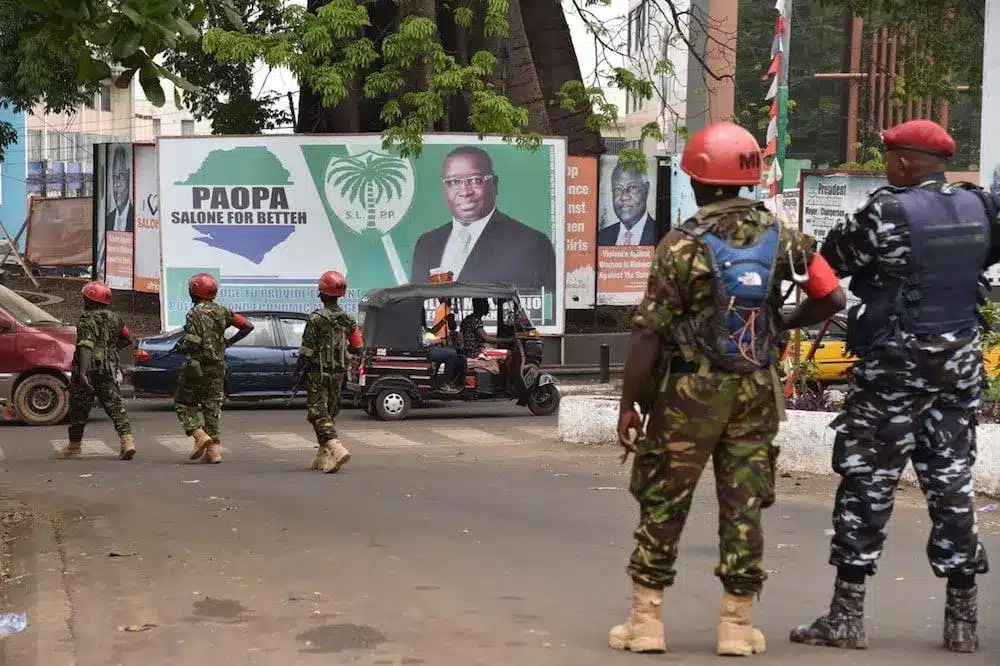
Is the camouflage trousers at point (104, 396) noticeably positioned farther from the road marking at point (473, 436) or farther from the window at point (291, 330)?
the window at point (291, 330)

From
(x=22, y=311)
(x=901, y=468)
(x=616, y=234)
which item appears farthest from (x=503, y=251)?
(x=901, y=468)

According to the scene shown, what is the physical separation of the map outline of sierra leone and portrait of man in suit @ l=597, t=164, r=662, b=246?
17.7 ft

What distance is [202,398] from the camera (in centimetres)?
1293

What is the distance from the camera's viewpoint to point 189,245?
2336cm

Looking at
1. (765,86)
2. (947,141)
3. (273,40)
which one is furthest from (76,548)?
(765,86)

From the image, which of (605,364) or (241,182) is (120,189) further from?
(605,364)

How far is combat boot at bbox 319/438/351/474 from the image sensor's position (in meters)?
11.9

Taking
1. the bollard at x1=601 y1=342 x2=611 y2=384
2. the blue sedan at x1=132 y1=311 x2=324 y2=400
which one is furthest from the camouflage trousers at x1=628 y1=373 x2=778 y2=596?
the bollard at x1=601 y1=342 x2=611 y2=384

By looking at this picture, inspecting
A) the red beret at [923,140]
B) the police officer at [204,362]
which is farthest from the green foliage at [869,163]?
the red beret at [923,140]

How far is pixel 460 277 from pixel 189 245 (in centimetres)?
421

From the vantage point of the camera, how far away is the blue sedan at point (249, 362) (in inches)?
768

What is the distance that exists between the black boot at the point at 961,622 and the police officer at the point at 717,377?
0.68 meters

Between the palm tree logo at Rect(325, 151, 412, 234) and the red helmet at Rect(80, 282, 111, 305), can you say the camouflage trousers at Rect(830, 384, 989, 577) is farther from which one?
the palm tree logo at Rect(325, 151, 412, 234)

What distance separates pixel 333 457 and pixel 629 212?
1405 centimetres
